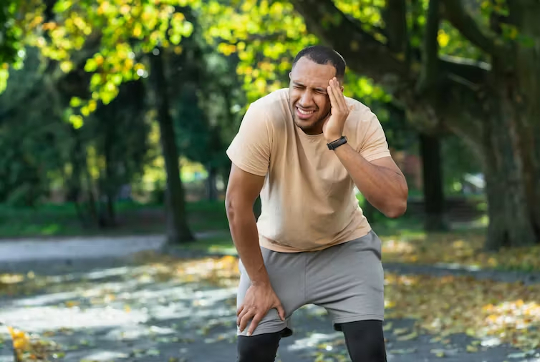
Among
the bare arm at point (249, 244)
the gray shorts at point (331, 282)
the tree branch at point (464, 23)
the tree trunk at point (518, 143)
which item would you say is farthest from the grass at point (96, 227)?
the bare arm at point (249, 244)

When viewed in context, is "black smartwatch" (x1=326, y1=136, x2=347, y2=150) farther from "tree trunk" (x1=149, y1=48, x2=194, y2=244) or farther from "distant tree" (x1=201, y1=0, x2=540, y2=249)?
→ "tree trunk" (x1=149, y1=48, x2=194, y2=244)

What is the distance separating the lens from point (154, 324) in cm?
960

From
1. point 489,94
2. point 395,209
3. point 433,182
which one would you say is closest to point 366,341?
point 395,209

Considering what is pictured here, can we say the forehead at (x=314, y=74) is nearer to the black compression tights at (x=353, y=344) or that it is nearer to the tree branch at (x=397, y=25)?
the black compression tights at (x=353, y=344)

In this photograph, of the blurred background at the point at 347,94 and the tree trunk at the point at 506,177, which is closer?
the blurred background at the point at 347,94

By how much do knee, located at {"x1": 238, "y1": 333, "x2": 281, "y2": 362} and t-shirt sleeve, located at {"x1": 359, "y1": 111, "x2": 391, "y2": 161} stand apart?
3.04 ft

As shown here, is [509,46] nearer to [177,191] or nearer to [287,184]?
[177,191]

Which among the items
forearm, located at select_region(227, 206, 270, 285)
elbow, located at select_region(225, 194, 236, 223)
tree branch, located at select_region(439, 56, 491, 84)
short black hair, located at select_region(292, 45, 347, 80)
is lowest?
forearm, located at select_region(227, 206, 270, 285)

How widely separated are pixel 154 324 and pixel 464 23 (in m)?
7.59

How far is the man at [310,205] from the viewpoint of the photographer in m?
3.59

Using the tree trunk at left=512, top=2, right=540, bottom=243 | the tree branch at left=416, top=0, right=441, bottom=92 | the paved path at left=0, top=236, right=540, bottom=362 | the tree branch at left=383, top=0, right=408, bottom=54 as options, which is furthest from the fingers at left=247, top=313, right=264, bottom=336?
the tree trunk at left=512, top=2, right=540, bottom=243

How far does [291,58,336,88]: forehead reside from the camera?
11.8ft

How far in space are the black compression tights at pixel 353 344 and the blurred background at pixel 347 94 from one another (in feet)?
11.6

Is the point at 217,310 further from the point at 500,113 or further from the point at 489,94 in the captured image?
the point at 489,94
